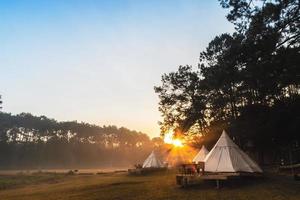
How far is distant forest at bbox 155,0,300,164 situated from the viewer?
18297mm

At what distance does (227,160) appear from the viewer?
70.2ft

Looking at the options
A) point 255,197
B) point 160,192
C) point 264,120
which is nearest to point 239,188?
point 255,197

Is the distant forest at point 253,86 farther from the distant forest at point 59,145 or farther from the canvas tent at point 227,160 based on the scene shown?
the distant forest at point 59,145

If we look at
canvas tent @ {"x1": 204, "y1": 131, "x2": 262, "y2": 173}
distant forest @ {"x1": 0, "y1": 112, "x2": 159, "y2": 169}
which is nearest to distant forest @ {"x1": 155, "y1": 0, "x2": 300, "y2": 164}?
canvas tent @ {"x1": 204, "y1": 131, "x2": 262, "y2": 173}

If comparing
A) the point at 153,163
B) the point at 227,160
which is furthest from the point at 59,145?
the point at 227,160

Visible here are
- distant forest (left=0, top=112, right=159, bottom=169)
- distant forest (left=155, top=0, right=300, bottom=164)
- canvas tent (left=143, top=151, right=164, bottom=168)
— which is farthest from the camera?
distant forest (left=0, top=112, right=159, bottom=169)

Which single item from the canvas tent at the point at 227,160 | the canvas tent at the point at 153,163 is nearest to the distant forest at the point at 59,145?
the canvas tent at the point at 153,163

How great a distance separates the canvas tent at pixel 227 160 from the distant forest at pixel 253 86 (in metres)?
3.33

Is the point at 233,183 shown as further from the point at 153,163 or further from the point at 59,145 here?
the point at 59,145

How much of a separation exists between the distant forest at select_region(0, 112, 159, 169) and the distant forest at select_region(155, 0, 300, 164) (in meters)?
59.3

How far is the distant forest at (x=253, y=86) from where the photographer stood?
60.0ft

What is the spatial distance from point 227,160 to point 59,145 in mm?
86406

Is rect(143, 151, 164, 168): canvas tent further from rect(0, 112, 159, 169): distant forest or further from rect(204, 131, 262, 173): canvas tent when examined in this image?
rect(0, 112, 159, 169): distant forest

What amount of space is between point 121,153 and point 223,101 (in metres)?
107
